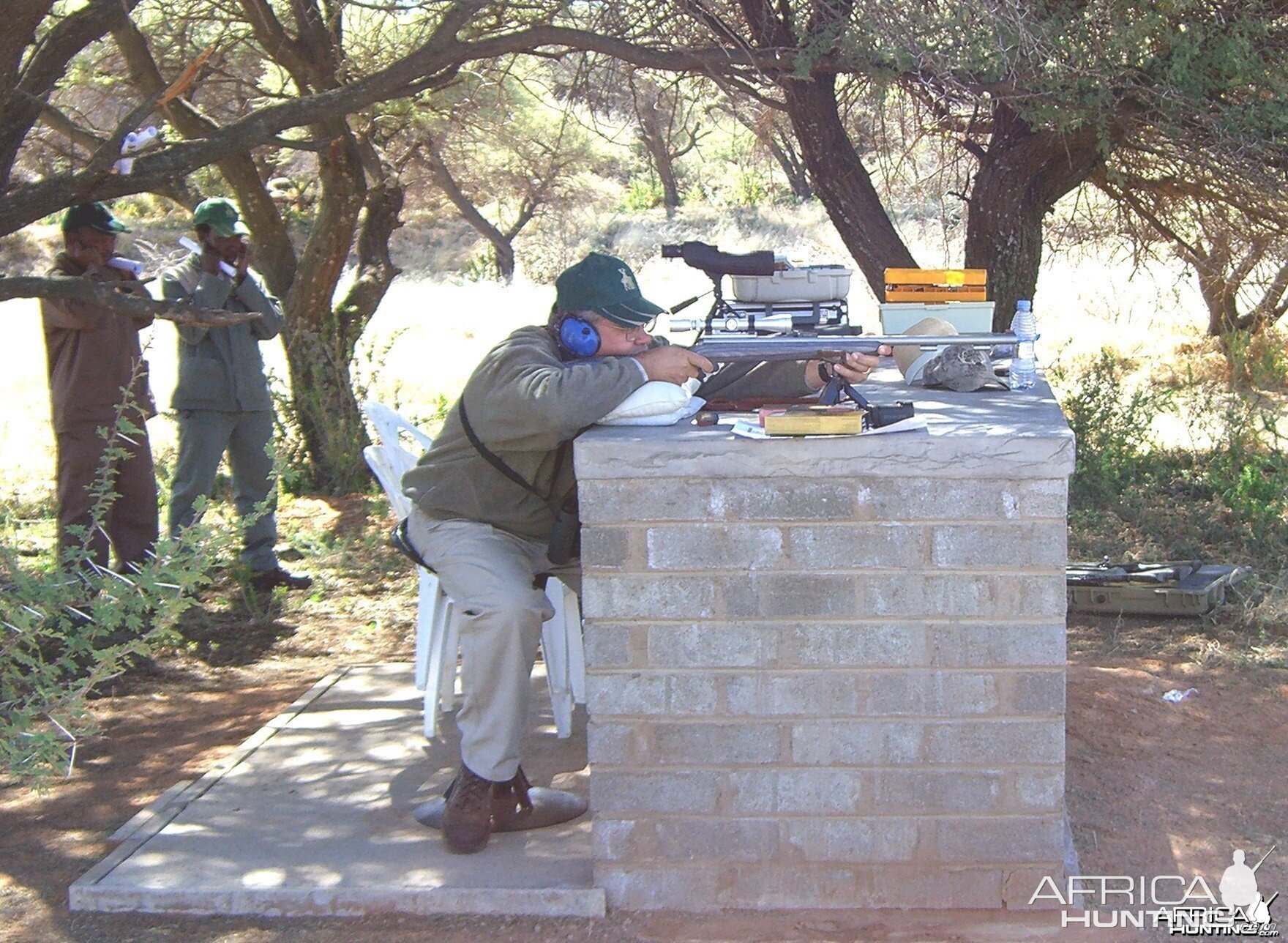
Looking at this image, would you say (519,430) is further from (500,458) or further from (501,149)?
(501,149)

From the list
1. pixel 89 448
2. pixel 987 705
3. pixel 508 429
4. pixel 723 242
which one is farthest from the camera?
pixel 723 242

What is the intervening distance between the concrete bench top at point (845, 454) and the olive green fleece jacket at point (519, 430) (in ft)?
0.46

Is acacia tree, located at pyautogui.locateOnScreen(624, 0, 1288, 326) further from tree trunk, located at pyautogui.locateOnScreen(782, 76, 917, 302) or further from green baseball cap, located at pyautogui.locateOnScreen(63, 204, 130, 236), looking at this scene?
green baseball cap, located at pyautogui.locateOnScreen(63, 204, 130, 236)

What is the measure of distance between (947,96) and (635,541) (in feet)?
12.6

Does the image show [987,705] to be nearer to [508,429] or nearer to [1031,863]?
[1031,863]

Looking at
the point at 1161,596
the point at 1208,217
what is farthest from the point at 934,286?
the point at 1208,217

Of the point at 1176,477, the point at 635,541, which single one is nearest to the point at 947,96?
the point at 1176,477

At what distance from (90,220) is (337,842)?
326 cm

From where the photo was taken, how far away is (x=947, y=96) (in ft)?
20.4

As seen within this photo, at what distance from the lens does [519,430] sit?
3475 mm

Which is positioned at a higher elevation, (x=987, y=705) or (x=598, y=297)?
(x=598, y=297)

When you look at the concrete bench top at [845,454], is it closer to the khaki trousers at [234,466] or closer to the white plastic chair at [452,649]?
the white plastic chair at [452,649]

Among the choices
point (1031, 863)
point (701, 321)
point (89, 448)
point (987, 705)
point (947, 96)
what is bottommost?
point (1031, 863)

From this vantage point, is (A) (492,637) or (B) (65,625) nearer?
(A) (492,637)
